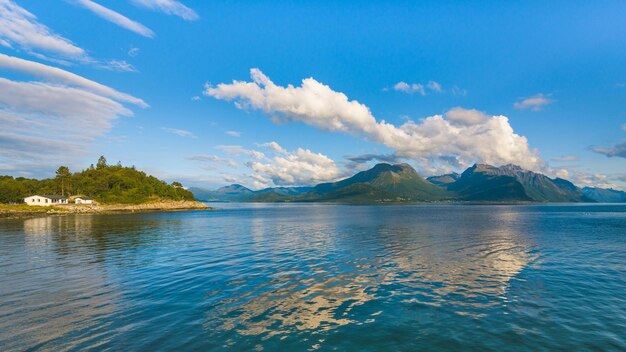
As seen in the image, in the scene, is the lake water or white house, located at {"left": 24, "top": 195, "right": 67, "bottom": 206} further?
white house, located at {"left": 24, "top": 195, "right": 67, "bottom": 206}

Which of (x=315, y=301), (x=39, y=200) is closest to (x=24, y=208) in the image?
(x=39, y=200)

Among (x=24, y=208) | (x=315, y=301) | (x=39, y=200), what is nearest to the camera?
(x=315, y=301)

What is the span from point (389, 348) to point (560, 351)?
8.79 metres

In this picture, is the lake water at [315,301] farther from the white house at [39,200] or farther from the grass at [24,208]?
the white house at [39,200]

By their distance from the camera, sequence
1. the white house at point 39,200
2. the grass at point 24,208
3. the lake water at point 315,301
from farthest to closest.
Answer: the white house at point 39,200 → the grass at point 24,208 → the lake water at point 315,301

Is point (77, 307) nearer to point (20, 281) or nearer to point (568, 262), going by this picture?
point (20, 281)

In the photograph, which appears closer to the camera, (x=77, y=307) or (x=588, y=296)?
(x=77, y=307)

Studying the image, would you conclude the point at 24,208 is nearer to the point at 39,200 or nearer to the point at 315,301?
the point at 39,200

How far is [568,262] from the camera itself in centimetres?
3888

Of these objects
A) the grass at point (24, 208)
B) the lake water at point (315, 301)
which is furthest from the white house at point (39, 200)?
the lake water at point (315, 301)

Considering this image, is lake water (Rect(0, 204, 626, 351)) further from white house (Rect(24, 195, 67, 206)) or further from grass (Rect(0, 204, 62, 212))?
white house (Rect(24, 195, 67, 206))

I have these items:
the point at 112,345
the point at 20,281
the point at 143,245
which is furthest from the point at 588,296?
the point at 143,245

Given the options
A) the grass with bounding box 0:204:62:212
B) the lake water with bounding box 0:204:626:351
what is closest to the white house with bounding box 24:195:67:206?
the grass with bounding box 0:204:62:212

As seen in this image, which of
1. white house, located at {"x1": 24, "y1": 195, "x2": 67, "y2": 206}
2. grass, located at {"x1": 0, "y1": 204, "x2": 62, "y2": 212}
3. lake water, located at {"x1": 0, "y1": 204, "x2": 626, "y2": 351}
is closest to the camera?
lake water, located at {"x1": 0, "y1": 204, "x2": 626, "y2": 351}
